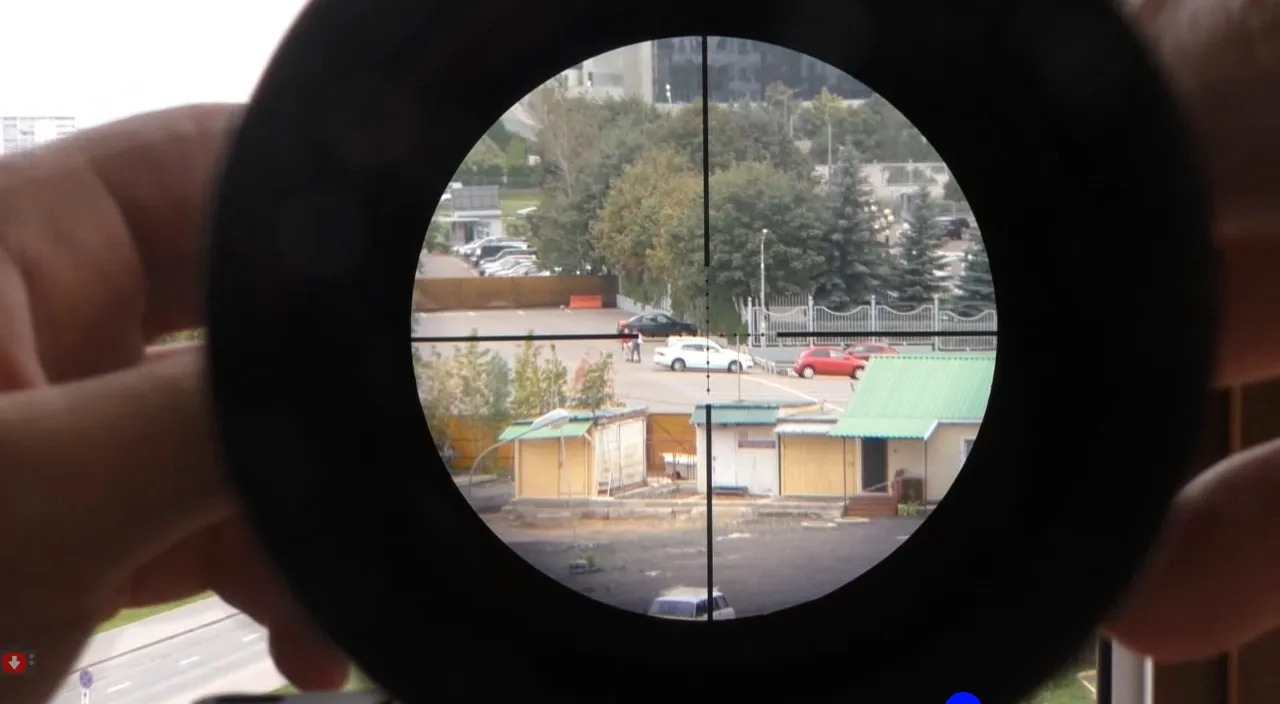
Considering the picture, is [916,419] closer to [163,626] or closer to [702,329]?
[702,329]

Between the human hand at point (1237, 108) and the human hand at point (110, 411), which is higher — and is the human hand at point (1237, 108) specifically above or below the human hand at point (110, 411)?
above

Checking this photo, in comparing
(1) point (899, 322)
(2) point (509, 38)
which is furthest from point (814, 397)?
(2) point (509, 38)

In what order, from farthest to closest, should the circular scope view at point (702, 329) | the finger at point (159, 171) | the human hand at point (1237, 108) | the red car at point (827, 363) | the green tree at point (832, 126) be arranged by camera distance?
1. the red car at point (827, 363)
2. the green tree at point (832, 126)
3. the circular scope view at point (702, 329)
4. the finger at point (159, 171)
5. the human hand at point (1237, 108)

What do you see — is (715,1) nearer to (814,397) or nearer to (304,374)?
(304,374)

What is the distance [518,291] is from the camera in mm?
989

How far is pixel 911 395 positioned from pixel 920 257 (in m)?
0.16

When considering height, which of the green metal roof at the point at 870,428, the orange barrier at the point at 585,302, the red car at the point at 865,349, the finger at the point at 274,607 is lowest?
the finger at the point at 274,607

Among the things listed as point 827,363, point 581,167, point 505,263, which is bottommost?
point 827,363

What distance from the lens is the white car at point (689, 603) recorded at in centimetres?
81

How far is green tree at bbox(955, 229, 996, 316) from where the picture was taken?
65 cm

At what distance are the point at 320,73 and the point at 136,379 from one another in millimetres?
223

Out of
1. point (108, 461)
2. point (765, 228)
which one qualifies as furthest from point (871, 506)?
point (108, 461)

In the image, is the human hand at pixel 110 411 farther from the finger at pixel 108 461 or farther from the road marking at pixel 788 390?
the road marking at pixel 788 390

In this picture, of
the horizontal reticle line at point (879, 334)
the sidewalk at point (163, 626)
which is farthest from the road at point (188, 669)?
the horizontal reticle line at point (879, 334)
